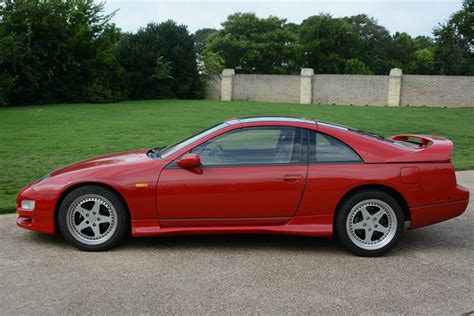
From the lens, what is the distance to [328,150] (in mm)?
5410

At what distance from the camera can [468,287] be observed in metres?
4.46

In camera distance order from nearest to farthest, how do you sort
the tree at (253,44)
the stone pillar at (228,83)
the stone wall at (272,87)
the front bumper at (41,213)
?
1. the front bumper at (41,213)
2. the stone wall at (272,87)
3. the stone pillar at (228,83)
4. the tree at (253,44)

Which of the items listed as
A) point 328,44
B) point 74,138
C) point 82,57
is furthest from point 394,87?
point 74,138

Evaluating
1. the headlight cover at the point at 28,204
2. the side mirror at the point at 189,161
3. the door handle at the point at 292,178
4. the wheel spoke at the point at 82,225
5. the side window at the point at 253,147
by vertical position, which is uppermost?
the side window at the point at 253,147

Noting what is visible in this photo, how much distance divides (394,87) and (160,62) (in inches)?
735

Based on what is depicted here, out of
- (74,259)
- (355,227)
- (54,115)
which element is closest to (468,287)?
(355,227)

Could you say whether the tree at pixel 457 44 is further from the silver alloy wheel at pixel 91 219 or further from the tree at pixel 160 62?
the silver alloy wheel at pixel 91 219

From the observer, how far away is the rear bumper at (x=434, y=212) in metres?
5.34

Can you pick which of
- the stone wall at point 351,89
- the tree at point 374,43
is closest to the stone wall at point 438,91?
the stone wall at point 351,89

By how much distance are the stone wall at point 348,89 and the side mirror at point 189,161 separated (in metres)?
40.6

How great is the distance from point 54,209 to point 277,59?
69339mm

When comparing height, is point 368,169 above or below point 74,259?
above

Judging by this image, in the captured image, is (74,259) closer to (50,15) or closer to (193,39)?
(50,15)

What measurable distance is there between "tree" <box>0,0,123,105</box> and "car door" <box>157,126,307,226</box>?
2785 cm
